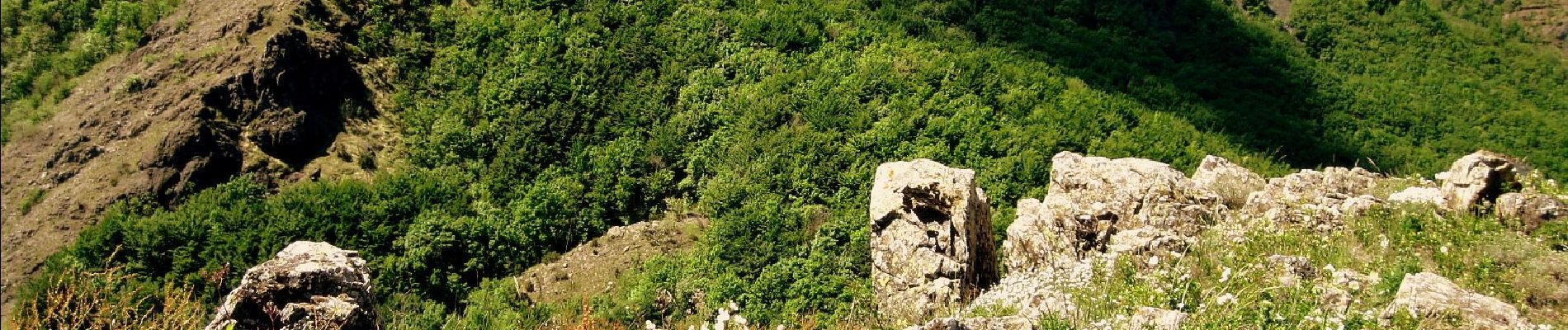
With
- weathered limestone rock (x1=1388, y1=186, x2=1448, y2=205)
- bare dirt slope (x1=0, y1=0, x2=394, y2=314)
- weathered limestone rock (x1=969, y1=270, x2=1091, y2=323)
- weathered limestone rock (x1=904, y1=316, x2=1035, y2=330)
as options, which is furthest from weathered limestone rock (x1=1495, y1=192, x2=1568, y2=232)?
bare dirt slope (x1=0, y1=0, x2=394, y2=314)

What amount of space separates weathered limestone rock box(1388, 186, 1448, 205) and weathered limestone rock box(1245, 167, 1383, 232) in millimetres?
269

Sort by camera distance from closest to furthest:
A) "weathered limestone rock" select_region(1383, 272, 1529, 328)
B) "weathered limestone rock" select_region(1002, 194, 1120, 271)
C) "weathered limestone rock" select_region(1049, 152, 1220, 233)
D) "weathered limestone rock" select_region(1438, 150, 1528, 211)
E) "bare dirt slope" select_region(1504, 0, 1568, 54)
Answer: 1. "weathered limestone rock" select_region(1383, 272, 1529, 328)
2. "weathered limestone rock" select_region(1438, 150, 1528, 211)
3. "weathered limestone rock" select_region(1049, 152, 1220, 233)
4. "weathered limestone rock" select_region(1002, 194, 1120, 271)
5. "bare dirt slope" select_region(1504, 0, 1568, 54)

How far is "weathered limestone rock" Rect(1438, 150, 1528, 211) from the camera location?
375 inches

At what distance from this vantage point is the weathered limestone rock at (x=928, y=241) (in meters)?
11.0

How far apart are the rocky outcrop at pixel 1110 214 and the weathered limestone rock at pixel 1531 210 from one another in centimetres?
294

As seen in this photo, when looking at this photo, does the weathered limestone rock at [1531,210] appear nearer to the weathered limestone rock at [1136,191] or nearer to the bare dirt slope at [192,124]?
the weathered limestone rock at [1136,191]

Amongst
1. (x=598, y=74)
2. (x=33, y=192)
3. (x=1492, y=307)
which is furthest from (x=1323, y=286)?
(x=33, y=192)

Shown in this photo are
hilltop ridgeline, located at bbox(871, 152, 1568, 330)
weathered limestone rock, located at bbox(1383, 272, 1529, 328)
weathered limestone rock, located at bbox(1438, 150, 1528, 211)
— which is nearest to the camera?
weathered limestone rock, located at bbox(1383, 272, 1529, 328)

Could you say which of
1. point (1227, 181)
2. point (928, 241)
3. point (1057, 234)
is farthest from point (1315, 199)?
point (928, 241)

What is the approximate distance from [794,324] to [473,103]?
9431mm

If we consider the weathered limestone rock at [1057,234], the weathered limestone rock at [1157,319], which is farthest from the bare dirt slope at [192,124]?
the weathered limestone rock at [1157,319]

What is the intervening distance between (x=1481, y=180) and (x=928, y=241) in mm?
6562

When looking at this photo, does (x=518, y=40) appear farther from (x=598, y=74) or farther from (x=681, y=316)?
(x=681, y=316)

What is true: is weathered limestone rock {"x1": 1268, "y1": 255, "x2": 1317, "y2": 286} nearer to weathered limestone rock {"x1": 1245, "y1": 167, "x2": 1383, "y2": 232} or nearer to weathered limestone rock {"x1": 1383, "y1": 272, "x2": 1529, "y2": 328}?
weathered limestone rock {"x1": 1383, "y1": 272, "x2": 1529, "y2": 328}
